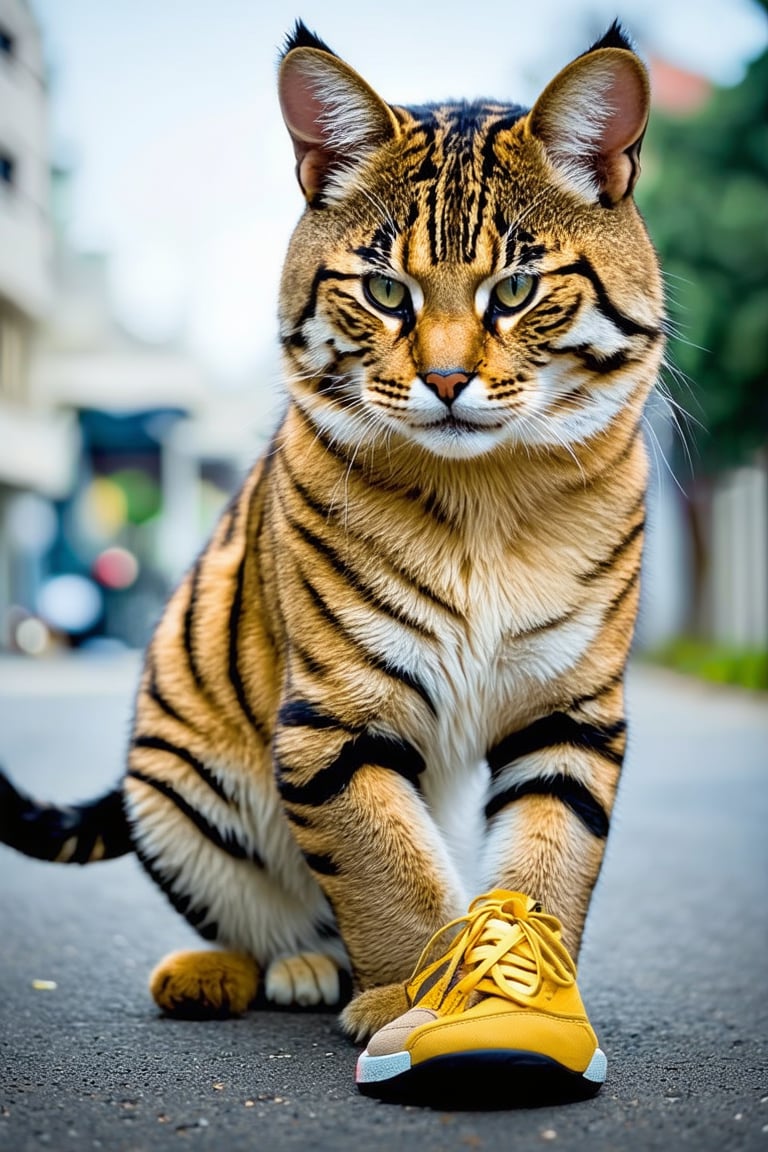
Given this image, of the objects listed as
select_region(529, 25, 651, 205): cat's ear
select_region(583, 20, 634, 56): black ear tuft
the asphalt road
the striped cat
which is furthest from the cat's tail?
select_region(583, 20, 634, 56): black ear tuft

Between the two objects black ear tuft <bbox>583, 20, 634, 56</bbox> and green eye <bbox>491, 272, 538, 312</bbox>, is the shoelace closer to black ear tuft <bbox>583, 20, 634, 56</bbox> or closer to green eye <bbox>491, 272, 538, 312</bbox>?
green eye <bbox>491, 272, 538, 312</bbox>

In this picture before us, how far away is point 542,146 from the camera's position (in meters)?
2.51

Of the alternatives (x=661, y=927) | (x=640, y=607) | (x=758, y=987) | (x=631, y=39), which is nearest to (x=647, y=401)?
(x=640, y=607)

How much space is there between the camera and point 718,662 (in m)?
14.7

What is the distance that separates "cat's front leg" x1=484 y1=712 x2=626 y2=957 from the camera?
2512 mm

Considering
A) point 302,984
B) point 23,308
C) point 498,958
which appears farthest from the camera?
point 23,308

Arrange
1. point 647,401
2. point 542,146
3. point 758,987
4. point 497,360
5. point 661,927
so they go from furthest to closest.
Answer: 1. point 661,927
2. point 758,987
3. point 647,401
4. point 542,146
5. point 497,360

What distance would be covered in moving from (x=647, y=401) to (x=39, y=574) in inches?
861

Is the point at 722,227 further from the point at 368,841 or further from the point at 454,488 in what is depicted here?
the point at 368,841

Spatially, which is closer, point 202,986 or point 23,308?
point 202,986

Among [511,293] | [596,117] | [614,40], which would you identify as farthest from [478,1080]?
[614,40]

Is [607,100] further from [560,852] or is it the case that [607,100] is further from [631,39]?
[560,852]

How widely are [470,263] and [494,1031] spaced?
1.23 meters

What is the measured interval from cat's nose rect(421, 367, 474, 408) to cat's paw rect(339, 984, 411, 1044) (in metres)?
1.02
